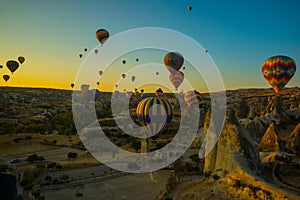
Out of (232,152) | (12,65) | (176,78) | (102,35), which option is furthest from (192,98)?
(232,152)

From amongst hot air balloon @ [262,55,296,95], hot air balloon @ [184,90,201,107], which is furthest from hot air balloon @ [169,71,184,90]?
hot air balloon @ [262,55,296,95]

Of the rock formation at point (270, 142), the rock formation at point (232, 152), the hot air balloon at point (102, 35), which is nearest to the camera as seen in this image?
the rock formation at point (232, 152)

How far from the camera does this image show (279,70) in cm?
3925

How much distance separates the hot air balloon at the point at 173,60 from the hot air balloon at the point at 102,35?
960 cm

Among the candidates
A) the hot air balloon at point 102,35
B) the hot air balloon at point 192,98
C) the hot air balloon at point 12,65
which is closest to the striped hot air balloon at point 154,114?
the hot air balloon at point 102,35

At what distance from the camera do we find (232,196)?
13.6 m

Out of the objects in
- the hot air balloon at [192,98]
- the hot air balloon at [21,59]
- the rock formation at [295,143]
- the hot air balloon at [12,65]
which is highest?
the hot air balloon at [21,59]

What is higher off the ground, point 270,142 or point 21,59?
point 21,59

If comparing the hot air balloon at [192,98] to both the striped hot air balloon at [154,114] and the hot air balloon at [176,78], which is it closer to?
the hot air balloon at [176,78]

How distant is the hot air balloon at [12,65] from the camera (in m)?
48.5

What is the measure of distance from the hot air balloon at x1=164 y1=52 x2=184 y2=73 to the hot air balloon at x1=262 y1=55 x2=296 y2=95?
1345 centimetres

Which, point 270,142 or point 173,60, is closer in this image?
point 270,142

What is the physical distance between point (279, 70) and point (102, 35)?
88.0 ft

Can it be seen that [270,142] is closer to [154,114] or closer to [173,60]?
[154,114]
